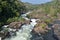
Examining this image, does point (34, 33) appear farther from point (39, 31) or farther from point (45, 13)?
point (45, 13)

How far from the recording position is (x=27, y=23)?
4319 cm

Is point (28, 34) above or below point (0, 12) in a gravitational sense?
below

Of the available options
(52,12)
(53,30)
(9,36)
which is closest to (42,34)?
(53,30)

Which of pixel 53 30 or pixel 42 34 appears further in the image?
pixel 53 30

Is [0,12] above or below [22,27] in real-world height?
above

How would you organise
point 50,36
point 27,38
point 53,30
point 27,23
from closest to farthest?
point 27,38, point 50,36, point 53,30, point 27,23

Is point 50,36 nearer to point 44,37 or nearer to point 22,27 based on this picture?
point 44,37

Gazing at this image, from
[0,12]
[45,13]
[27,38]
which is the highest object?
[0,12]

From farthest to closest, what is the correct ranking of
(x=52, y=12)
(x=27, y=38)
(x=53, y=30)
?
(x=52, y=12), (x=53, y=30), (x=27, y=38)

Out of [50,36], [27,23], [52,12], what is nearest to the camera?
[50,36]

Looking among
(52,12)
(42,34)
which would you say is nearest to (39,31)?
(42,34)

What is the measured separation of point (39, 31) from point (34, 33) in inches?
48.7

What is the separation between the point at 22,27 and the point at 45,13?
22.5 m

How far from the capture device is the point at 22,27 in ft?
130
